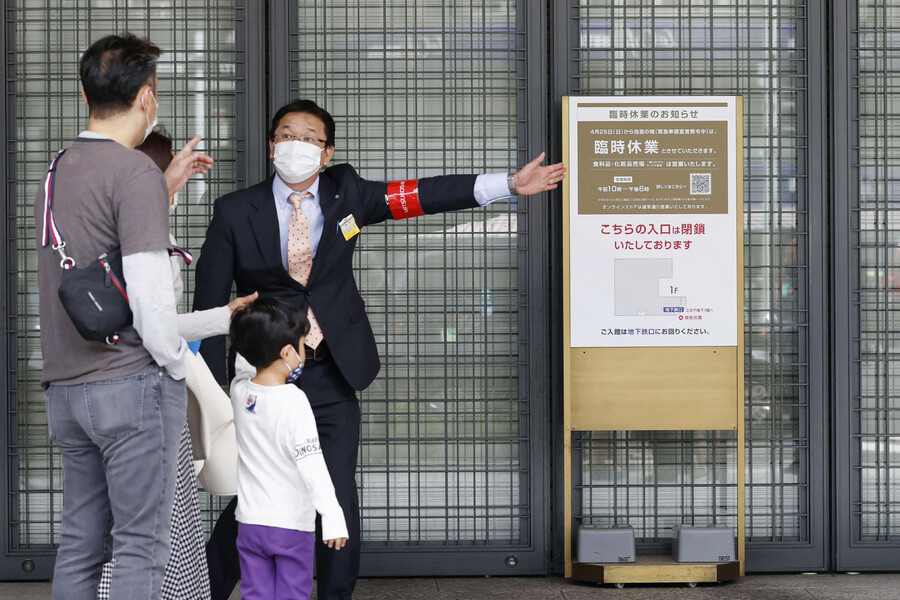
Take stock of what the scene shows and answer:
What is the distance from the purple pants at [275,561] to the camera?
298 centimetres

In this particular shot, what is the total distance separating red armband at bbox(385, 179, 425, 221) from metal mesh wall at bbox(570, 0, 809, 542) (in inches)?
48.3

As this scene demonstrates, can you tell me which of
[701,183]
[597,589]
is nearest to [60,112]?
[701,183]

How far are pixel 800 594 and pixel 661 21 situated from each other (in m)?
2.47

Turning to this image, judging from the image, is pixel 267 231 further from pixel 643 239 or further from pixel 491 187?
pixel 643 239

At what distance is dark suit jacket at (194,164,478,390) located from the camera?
3.47 meters

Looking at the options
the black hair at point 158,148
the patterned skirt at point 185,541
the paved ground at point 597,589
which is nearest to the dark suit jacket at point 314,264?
the black hair at point 158,148

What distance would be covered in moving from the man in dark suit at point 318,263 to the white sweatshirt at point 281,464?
0.46 metres

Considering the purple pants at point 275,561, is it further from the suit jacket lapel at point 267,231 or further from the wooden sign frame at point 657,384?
the wooden sign frame at point 657,384

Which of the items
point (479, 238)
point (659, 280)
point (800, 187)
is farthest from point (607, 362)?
point (800, 187)

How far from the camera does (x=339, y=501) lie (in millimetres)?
3439

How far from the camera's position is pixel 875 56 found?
4500 mm

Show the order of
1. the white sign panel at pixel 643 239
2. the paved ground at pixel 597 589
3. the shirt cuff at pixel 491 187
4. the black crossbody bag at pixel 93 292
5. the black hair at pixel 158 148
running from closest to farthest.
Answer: the black crossbody bag at pixel 93 292
the black hair at pixel 158 148
the shirt cuff at pixel 491 187
the paved ground at pixel 597 589
the white sign panel at pixel 643 239

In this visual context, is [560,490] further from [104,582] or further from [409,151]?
[104,582]

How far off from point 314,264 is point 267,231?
0.64 ft
